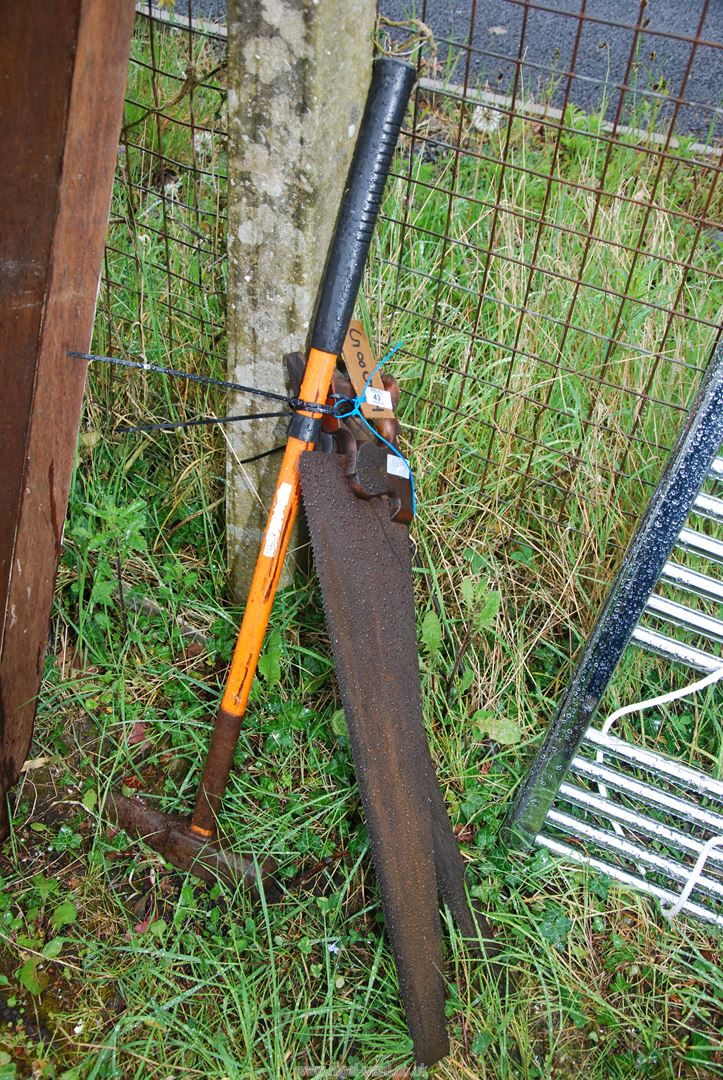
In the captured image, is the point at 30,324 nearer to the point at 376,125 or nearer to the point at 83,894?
the point at 376,125

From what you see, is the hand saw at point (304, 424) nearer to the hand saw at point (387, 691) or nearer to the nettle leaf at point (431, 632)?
the hand saw at point (387, 691)

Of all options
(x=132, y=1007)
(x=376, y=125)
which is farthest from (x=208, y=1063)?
(x=376, y=125)

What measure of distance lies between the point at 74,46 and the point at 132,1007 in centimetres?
189

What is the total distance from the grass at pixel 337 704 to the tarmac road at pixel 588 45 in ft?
4.90

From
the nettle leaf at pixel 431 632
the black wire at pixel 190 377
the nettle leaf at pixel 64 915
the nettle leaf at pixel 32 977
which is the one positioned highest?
the black wire at pixel 190 377

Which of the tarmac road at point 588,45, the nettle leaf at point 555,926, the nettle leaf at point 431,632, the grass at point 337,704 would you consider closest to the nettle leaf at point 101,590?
the grass at point 337,704

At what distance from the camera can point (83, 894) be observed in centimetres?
220

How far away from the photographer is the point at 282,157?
197cm

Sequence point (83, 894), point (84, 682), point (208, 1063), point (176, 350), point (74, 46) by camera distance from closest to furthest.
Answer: point (74, 46) < point (208, 1063) < point (83, 894) < point (84, 682) < point (176, 350)

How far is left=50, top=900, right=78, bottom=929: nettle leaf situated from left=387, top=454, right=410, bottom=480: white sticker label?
3.86ft

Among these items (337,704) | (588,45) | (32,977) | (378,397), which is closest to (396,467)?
(378,397)

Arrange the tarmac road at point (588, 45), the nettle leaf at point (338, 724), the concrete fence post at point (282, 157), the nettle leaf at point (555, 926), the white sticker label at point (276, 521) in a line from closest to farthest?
the concrete fence post at point (282, 157), the white sticker label at point (276, 521), the nettle leaf at point (555, 926), the nettle leaf at point (338, 724), the tarmac road at point (588, 45)

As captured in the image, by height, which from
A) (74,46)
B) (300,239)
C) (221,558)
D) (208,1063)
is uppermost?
(74,46)

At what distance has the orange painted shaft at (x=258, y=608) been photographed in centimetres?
205
